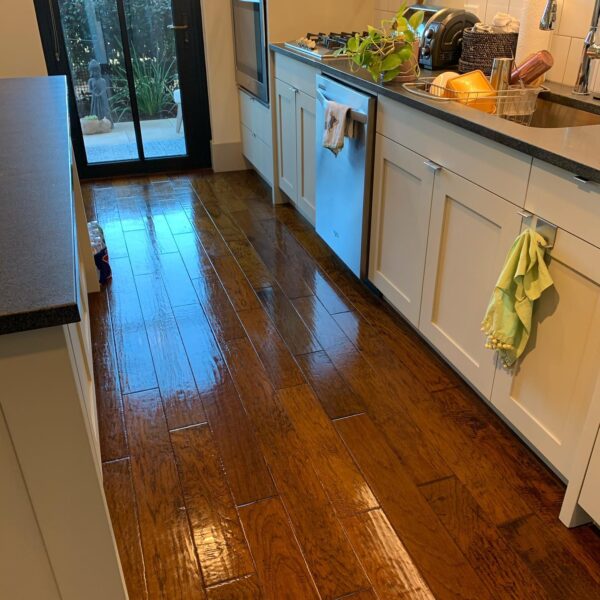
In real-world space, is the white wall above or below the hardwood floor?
above

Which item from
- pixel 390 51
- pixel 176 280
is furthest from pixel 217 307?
pixel 390 51

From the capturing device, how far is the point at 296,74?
3.13 metres

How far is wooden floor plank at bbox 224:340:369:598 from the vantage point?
1.48 metres

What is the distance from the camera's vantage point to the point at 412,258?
2.25 meters

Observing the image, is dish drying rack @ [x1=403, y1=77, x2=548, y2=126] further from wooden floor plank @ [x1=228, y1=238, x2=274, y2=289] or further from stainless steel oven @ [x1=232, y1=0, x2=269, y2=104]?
stainless steel oven @ [x1=232, y1=0, x2=269, y2=104]

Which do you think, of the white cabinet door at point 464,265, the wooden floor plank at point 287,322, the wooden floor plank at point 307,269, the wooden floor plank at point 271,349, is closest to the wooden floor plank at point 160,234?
the wooden floor plank at point 307,269

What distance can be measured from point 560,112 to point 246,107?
2492mm

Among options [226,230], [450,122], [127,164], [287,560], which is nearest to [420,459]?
[287,560]

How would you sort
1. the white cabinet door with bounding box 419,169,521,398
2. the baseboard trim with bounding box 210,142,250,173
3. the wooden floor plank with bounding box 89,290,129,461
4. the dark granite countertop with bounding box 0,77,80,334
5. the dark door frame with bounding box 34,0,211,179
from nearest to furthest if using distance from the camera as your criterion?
1. the dark granite countertop with bounding box 0,77,80,334
2. the white cabinet door with bounding box 419,169,521,398
3. the wooden floor plank with bounding box 89,290,129,461
4. the dark door frame with bounding box 34,0,211,179
5. the baseboard trim with bounding box 210,142,250,173

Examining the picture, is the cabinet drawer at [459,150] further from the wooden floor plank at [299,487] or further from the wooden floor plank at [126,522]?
the wooden floor plank at [126,522]

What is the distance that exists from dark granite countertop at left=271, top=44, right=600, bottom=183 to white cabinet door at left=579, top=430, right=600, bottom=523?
2.12 ft

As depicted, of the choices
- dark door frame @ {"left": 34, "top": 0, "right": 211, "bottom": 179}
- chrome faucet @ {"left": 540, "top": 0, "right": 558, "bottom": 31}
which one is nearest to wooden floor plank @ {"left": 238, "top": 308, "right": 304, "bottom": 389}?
chrome faucet @ {"left": 540, "top": 0, "right": 558, "bottom": 31}

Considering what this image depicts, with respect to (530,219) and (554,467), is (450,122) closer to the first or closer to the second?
(530,219)

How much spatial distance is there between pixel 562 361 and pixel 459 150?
0.71 meters
